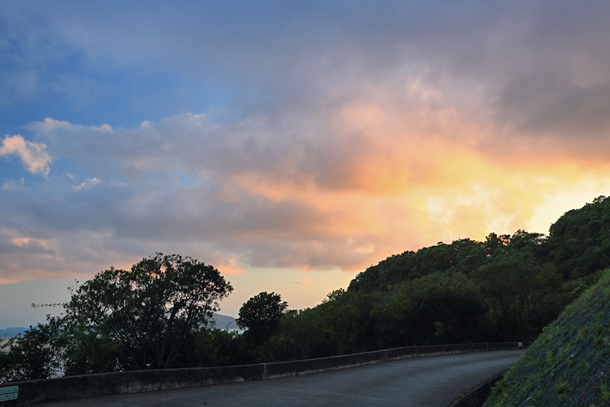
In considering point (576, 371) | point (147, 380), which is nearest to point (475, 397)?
point (576, 371)

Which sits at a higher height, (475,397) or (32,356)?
(32,356)

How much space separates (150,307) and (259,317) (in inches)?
468

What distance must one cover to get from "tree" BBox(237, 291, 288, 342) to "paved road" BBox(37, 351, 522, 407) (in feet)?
102

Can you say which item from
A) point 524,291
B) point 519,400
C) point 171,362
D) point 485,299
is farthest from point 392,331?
point 519,400

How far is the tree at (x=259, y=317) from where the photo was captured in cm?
4900

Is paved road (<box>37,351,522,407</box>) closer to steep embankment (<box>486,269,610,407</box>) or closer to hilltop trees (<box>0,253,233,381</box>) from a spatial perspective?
steep embankment (<box>486,269,610,407</box>)

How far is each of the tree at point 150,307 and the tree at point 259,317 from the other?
11.2ft

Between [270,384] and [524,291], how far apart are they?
159 ft

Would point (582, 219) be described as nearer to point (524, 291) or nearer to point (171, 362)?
point (524, 291)

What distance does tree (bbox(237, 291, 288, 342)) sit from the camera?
49.0 m

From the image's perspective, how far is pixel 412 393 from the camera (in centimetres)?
1329

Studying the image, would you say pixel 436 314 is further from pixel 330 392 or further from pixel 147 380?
pixel 147 380

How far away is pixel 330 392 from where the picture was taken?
41.6ft

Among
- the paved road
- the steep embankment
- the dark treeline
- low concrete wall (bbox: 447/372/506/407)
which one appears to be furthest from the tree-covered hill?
the steep embankment
